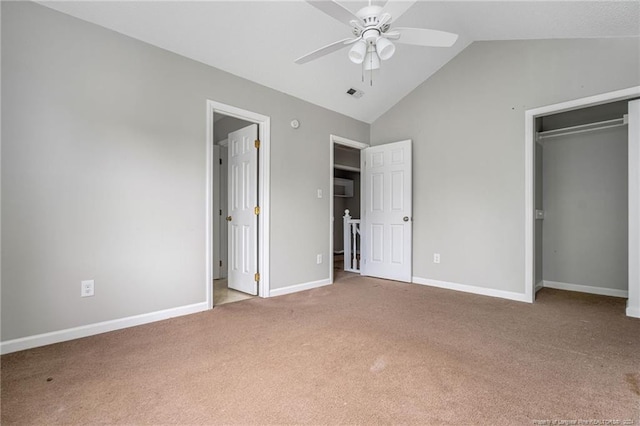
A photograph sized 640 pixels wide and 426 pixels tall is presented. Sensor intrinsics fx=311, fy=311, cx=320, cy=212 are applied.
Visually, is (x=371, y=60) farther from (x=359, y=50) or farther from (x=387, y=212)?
(x=387, y=212)

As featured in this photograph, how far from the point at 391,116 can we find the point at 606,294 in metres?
3.59

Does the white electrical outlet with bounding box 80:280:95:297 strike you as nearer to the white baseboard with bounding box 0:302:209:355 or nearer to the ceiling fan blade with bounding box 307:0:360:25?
the white baseboard with bounding box 0:302:209:355

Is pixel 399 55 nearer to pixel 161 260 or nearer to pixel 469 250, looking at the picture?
pixel 469 250

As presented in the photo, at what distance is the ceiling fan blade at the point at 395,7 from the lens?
1879 millimetres

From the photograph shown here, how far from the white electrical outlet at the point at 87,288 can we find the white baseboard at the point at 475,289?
368cm

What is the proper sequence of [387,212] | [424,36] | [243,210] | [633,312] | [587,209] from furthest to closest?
[387,212] < [587,209] < [243,210] < [633,312] < [424,36]

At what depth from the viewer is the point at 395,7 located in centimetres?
193

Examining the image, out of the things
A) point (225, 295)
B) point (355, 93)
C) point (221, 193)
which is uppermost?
point (355, 93)

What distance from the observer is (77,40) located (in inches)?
94.6

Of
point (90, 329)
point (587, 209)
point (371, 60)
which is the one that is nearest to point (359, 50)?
point (371, 60)

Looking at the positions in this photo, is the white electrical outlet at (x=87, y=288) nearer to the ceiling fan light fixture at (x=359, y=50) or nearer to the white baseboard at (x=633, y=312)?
the ceiling fan light fixture at (x=359, y=50)

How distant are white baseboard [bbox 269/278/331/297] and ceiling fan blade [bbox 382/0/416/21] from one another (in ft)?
9.65

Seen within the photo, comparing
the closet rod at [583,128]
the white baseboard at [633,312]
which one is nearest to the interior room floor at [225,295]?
the white baseboard at [633,312]

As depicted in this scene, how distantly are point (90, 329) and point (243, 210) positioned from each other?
Answer: 6.24ft
